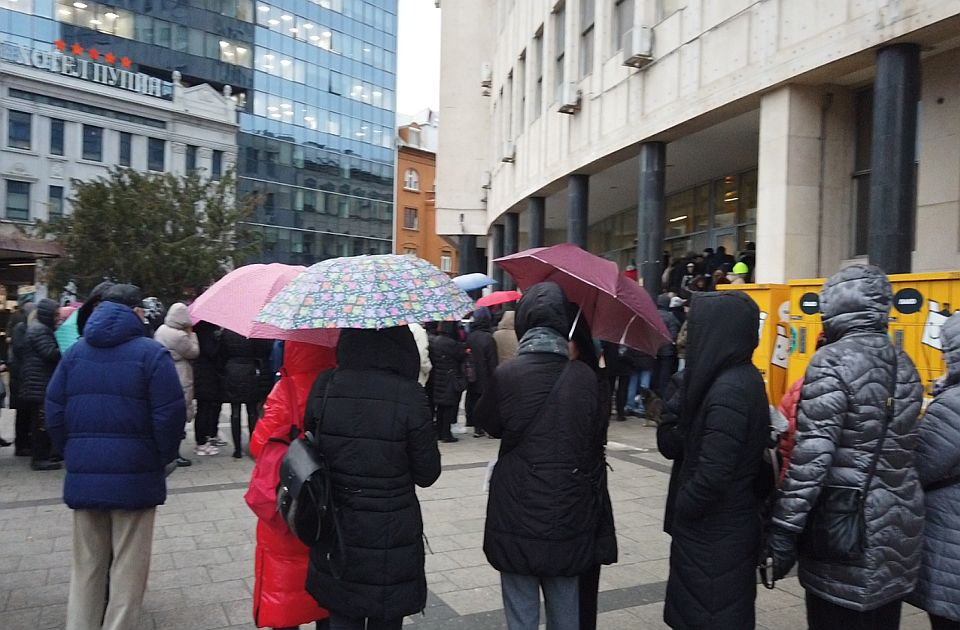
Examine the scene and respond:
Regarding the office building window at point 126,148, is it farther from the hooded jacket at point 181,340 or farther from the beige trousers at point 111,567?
the beige trousers at point 111,567

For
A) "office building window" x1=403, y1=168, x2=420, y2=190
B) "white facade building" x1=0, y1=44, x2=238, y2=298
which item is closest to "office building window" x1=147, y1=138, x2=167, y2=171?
"white facade building" x1=0, y1=44, x2=238, y2=298

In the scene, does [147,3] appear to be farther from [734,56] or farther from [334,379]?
[334,379]

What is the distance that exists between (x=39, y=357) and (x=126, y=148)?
42.2 meters

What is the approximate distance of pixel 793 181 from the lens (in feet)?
32.2

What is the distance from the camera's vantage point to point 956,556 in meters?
3.14

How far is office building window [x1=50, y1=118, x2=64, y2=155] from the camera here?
4150cm

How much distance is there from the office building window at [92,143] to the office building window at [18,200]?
4.09m

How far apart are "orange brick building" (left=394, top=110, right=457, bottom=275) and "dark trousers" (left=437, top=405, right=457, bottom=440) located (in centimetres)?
5785

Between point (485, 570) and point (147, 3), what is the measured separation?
58.2 m

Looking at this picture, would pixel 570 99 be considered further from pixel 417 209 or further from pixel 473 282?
pixel 417 209

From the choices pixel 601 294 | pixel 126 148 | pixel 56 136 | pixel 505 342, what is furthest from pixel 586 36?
pixel 126 148

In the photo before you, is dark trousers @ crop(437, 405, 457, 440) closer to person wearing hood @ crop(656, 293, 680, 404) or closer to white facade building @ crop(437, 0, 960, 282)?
person wearing hood @ crop(656, 293, 680, 404)

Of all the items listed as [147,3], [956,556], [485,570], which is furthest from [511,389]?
[147,3]

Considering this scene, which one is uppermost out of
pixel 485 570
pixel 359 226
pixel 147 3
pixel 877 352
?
pixel 147 3
